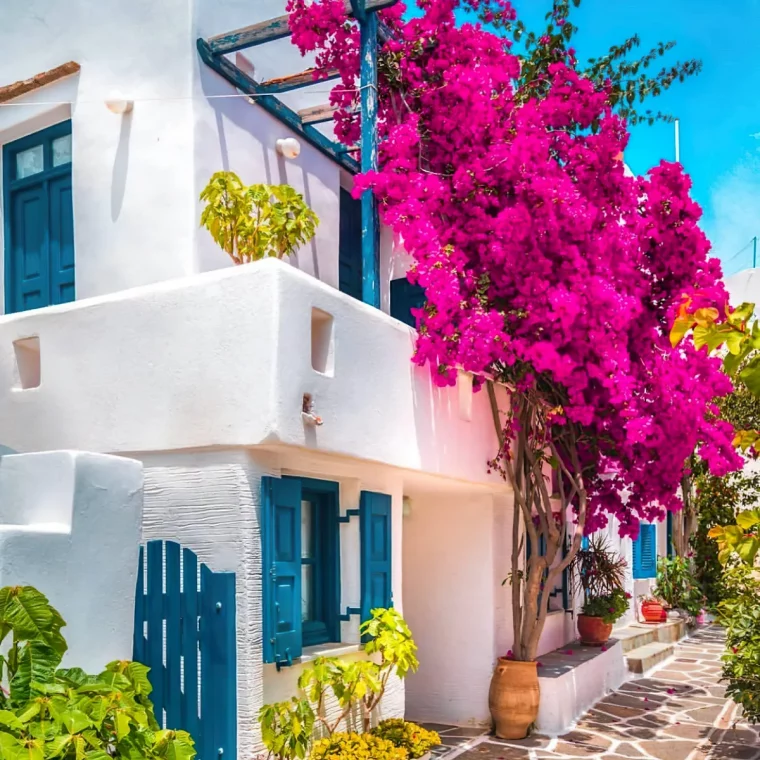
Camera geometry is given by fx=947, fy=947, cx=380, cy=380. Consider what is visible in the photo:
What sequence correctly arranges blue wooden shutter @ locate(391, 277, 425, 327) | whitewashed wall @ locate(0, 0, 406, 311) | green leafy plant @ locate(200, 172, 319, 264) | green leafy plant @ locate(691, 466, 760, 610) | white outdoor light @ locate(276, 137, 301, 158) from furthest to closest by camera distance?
green leafy plant @ locate(691, 466, 760, 610)
blue wooden shutter @ locate(391, 277, 425, 327)
white outdoor light @ locate(276, 137, 301, 158)
whitewashed wall @ locate(0, 0, 406, 311)
green leafy plant @ locate(200, 172, 319, 264)

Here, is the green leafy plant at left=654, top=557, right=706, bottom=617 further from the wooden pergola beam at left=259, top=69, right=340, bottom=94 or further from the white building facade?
the wooden pergola beam at left=259, top=69, right=340, bottom=94

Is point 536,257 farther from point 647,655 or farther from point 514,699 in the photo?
point 647,655

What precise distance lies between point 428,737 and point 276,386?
3.25 meters

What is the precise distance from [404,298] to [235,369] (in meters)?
5.38

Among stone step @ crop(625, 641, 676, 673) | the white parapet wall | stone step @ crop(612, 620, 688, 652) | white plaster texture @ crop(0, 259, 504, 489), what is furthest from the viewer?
stone step @ crop(612, 620, 688, 652)

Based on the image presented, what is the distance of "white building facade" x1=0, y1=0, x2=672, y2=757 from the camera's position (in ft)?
21.3

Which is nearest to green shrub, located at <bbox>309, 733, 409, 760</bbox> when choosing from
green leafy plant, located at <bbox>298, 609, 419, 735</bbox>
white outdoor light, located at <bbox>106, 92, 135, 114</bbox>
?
green leafy plant, located at <bbox>298, 609, 419, 735</bbox>

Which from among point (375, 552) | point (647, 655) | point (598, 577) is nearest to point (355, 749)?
point (375, 552)

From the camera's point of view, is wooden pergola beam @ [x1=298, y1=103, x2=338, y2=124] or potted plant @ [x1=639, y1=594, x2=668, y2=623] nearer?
wooden pergola beam @ [x1=298, y1=103, x2=338, y2=124]

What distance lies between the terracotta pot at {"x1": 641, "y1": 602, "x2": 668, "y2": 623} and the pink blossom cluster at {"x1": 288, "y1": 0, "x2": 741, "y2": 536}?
22.5 feet

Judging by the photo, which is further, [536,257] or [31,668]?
[536,257]

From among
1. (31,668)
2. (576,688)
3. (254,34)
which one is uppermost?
(254,34)

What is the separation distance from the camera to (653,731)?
1005 cm

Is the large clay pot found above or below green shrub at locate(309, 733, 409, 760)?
below
